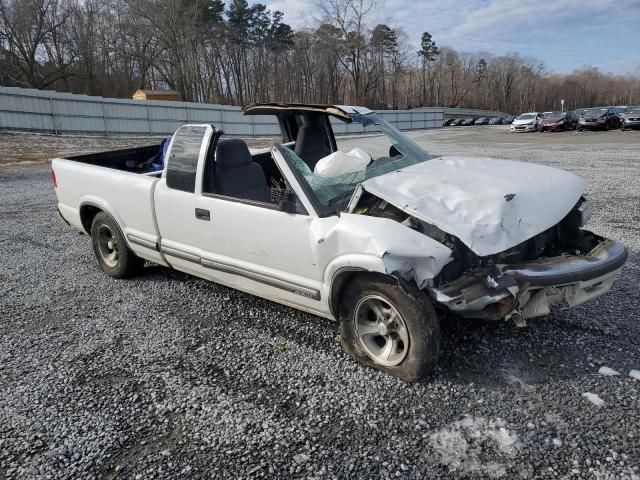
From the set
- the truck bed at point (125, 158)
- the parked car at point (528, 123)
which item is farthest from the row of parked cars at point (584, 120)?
the truck bed at point (125, 158)

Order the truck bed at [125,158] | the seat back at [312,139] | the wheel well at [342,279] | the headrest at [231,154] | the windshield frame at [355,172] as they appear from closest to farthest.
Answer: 1. the wheel well at [342,279]
2. the windshield frame at [355,172]
3. the headrest at [231,154]
4. the seat back at [312,139]
5. the truck bed at [125,158]

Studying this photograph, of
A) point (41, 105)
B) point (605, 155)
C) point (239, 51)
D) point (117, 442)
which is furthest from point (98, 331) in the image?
point (239, 51)

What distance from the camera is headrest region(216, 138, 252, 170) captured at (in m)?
4.36

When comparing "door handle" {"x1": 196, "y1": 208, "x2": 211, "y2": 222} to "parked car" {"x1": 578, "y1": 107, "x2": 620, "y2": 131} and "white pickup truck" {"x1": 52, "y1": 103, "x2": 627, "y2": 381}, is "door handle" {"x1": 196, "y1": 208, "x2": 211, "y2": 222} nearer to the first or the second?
"white pickup truck" {"x1": 52, "y1": 103, "x2": 627, "y2": 381}

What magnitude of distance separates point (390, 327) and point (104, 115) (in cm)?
2811

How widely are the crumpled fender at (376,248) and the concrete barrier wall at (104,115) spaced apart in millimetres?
17569

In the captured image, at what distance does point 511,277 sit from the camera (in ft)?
9.53

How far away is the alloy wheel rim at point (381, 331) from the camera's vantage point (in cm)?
311

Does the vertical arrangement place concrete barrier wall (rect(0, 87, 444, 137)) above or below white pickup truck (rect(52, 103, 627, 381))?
above

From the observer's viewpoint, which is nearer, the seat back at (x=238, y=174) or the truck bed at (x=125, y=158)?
the seat back at (x=238, y=174)

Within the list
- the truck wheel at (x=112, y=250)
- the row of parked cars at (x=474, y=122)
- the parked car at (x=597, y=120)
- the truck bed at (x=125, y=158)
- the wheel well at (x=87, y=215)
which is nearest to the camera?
the truck wheel at (x=112, y=250)

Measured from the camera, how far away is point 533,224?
3092 mm

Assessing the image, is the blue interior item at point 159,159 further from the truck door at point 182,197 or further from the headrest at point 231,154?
the headrest at point 231,154

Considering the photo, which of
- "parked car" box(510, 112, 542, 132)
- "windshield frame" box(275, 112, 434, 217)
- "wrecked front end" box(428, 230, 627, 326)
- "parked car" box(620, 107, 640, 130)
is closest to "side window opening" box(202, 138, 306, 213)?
"windshield frame" box(275, 112, 434, 217)
